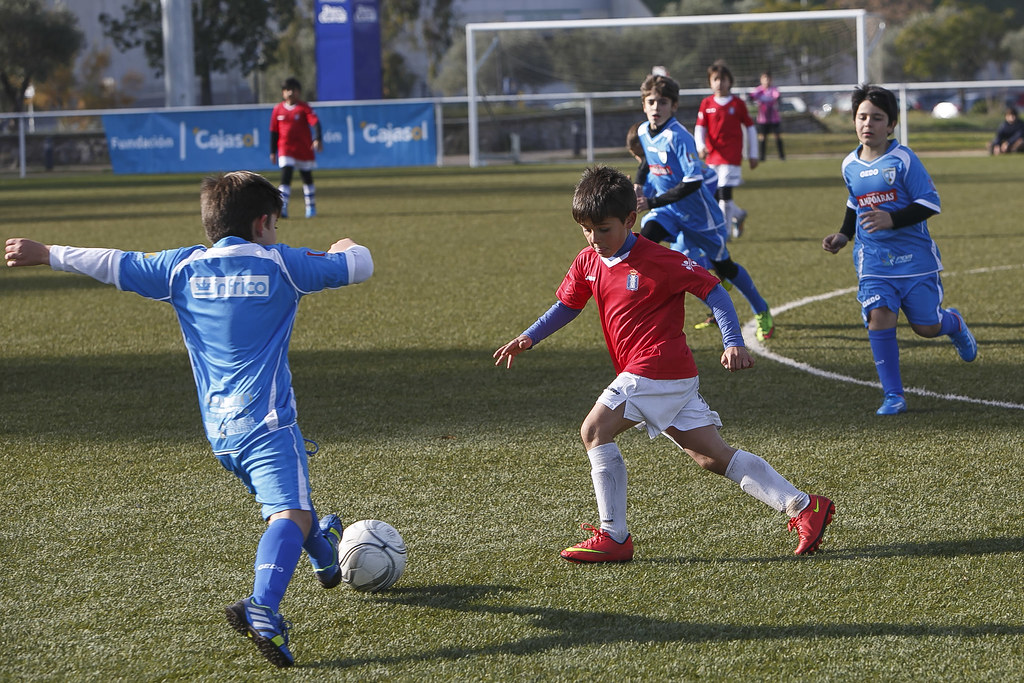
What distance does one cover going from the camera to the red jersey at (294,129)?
1653cm

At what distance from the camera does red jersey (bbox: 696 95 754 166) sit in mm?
11961

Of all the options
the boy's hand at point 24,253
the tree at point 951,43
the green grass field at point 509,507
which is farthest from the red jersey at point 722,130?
the tree at point 951,43

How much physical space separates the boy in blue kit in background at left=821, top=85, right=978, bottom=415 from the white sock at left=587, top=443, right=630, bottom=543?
7.72 feet

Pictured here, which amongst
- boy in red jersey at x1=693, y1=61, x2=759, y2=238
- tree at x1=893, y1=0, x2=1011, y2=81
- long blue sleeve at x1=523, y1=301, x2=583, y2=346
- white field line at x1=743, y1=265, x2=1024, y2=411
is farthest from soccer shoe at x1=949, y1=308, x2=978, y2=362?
tree at x1=893, y1=0, x2=1011, y2=81

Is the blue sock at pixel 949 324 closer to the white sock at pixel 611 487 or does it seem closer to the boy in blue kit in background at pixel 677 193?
the boy in blue kit in background at pixel 677 193

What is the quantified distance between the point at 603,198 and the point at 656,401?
0.68 m

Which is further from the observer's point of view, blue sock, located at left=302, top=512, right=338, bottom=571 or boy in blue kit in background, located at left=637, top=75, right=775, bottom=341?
boy in blue kit in background, located at left=637, top=75, right=775, bottom=341

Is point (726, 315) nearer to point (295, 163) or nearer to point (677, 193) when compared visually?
point (677, 193)

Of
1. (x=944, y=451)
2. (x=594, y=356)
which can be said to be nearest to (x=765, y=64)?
(x=594, y=356)

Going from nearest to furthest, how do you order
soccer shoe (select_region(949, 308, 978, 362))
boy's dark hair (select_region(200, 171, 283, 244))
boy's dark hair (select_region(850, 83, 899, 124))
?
boy's dark hair (select_region(200, 171, 283, 244)) < boy's dark hair (select_region(850, 83, 899, 124)) < soccer shoe (select_region(949, 308, 978, 362))

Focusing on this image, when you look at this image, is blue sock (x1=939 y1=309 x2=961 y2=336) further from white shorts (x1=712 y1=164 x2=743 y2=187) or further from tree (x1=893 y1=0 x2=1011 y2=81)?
tree (x1=893 y1=0 x2=1011 y2=81)

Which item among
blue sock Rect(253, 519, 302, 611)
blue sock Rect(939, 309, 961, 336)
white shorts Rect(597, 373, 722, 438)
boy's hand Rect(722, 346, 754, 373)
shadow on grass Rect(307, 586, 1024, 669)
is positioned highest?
boy's hand Rect(722, 346, 754, 373)

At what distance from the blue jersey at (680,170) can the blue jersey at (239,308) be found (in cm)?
447

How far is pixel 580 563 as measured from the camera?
12.8 feet
